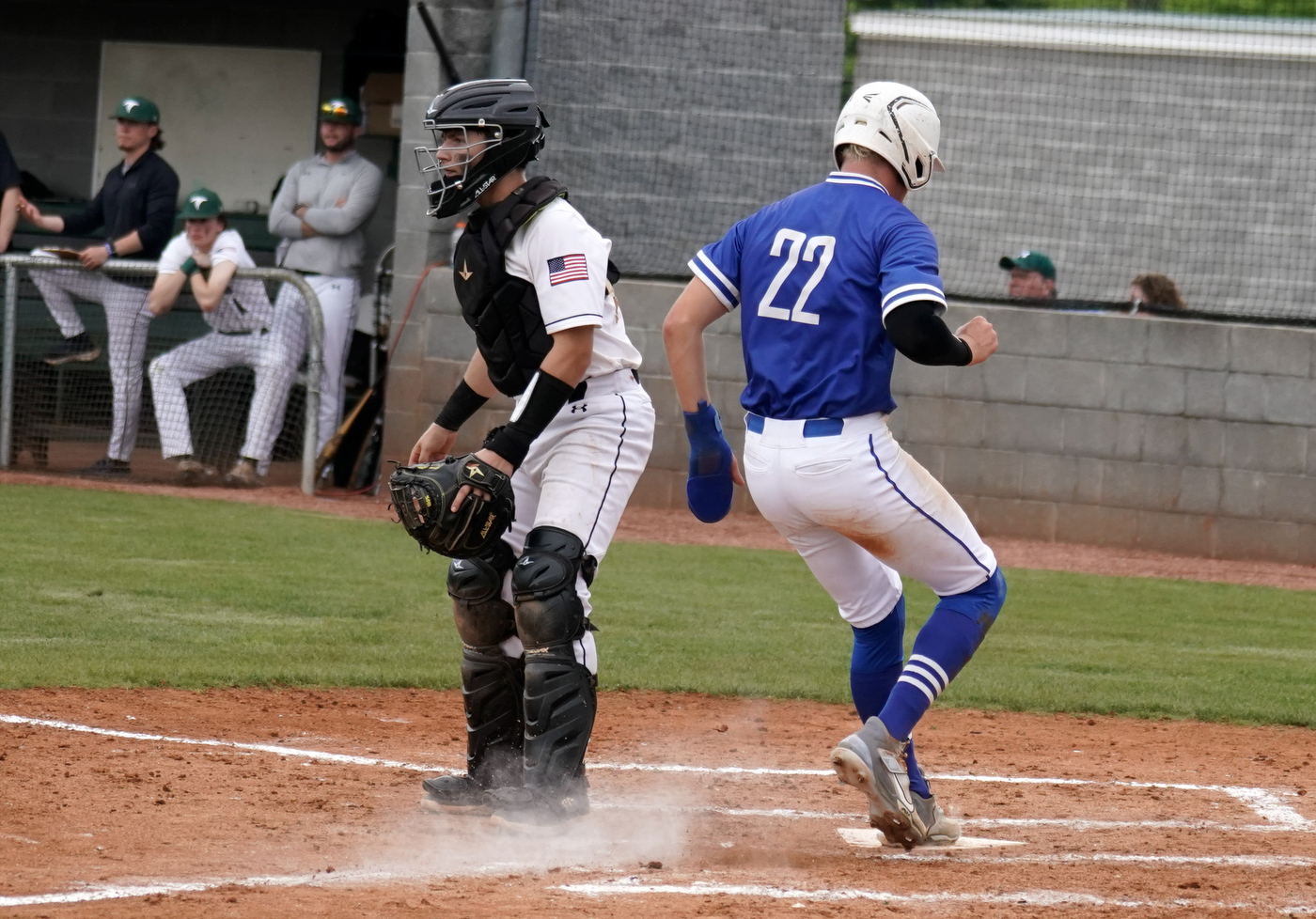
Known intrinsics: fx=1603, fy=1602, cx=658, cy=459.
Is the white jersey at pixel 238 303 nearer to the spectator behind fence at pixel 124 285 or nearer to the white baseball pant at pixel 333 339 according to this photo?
the white baseball pant at pixel 333 339

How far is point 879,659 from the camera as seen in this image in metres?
4.78

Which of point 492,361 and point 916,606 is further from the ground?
point 492,361

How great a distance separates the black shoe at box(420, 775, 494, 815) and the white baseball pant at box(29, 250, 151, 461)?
7.59 meters

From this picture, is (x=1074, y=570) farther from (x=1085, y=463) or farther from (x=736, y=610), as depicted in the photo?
(x=736, y=610)

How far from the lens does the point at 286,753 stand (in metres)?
5.39

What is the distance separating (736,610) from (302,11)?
9531 mm

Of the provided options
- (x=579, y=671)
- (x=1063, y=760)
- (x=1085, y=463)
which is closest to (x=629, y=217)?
(x=1085, y=463)

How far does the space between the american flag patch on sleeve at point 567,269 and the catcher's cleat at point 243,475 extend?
25.5ft

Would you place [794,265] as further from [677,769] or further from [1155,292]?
[1155,292]

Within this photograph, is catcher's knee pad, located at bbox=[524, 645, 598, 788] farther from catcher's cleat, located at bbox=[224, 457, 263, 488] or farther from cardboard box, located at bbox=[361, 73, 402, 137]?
cardboard box, located at bbox=[361, 73, 402, 137]

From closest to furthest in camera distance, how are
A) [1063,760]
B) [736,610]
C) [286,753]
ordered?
[286,753]
[1063,760]
[736,610]

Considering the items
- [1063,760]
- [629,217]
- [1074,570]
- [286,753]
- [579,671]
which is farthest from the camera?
[629,217]

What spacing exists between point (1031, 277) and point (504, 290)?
8031 millimetres

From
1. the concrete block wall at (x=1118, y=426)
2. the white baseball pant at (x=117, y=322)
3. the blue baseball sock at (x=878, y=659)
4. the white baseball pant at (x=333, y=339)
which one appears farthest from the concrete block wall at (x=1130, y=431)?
the blue baseball sock at (x=878, y=659)
